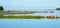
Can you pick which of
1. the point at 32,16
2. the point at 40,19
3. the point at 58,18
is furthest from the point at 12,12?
the point at 58,18

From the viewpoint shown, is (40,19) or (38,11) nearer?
(38,11)

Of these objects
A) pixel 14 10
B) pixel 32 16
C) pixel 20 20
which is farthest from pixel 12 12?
pixel 32 16

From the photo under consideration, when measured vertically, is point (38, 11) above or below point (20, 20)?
above

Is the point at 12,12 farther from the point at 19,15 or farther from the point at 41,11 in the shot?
the point at 41,11

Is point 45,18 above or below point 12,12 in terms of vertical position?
below

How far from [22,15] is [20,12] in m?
0.15

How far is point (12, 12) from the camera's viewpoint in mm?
3635

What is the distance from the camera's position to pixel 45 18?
145 inches

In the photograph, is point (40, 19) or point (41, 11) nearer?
point (41, 11)

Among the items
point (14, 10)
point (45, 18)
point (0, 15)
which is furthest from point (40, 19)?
point (0, 15)

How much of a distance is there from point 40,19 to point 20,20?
58cm

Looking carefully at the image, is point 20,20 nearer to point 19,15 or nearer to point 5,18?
point 19,15

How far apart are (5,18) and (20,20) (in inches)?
17.9

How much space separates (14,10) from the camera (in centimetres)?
362
